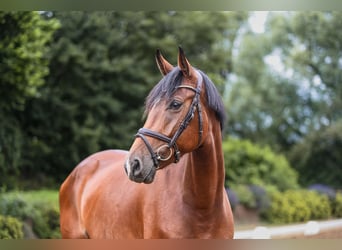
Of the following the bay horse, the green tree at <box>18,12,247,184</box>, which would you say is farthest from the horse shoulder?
the green tree at <box>18,12,247,184</box>

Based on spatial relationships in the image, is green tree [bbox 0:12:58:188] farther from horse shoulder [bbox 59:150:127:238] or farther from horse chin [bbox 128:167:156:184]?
horse chin [bbox 128:167:156:184]

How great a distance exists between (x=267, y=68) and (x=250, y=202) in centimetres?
799

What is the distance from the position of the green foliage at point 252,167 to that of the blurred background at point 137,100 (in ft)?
0.09

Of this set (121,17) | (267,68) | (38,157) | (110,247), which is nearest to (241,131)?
(267,68)

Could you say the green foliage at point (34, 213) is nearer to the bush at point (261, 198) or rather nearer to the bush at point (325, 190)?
the bush at point (261, 198)

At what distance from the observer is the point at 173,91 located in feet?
9.99

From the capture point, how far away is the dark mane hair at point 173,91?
9.97 ft

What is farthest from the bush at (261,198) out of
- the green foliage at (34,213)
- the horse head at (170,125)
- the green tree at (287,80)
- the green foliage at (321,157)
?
the horse head at (170,125)

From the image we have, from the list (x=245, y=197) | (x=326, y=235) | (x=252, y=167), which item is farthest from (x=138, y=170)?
(x=252, y=167)

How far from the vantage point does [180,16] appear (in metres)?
14.7

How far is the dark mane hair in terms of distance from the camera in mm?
3039

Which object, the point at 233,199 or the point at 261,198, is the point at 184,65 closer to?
the point at 233,199

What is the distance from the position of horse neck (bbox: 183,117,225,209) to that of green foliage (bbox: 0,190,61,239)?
5.16m
